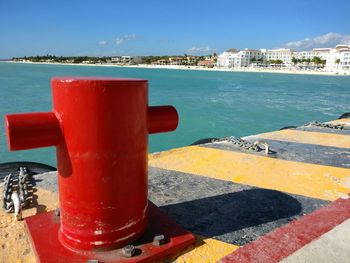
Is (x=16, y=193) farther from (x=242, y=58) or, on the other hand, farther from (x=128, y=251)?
(x=242, y=58)

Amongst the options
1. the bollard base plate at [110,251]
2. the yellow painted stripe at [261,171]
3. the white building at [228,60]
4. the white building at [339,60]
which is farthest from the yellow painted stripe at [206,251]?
the white building at [228,60]

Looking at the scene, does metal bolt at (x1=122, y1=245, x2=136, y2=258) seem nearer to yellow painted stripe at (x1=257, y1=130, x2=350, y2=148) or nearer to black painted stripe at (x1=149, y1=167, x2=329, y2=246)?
black painted stripe at (x1=149, y1=167, x2=329, y2=246)

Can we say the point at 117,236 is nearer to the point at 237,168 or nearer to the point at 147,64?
the point at 237,168

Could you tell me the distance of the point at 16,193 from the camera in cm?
245

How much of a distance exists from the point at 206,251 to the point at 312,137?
4.14 m

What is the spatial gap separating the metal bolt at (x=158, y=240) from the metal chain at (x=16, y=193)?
1081 mm

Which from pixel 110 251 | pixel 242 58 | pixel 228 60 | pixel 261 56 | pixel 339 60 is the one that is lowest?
pixel 110 251

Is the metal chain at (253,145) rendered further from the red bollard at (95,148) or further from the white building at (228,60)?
the white building at (228,60)

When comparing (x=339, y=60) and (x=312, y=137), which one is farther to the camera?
(x=339, y=60)

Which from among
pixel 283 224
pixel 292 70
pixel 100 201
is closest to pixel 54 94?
pixel 100 201

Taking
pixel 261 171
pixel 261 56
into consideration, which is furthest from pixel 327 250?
pixel 261 56

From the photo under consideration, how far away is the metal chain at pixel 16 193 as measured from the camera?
7.51 ft

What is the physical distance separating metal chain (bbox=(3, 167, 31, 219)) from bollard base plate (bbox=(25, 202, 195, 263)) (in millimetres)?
264

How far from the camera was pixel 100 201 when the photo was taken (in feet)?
5.74
